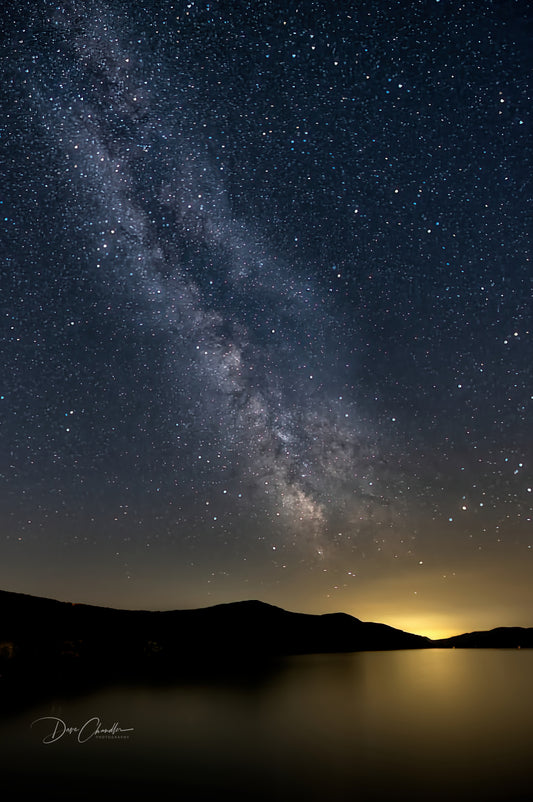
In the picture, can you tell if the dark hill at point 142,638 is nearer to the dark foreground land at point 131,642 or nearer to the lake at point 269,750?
the dark foreground land at point 131,642

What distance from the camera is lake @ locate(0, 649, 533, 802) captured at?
38.0 feet

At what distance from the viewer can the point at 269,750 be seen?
16703 mm

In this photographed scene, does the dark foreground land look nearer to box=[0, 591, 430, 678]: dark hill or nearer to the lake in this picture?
box=[0, 591, 430, 678]: dark hill

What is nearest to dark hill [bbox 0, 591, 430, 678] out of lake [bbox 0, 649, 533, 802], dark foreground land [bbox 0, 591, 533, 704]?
dark foreground land [bbox 0, 591, 533, 704]

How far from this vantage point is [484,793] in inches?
451

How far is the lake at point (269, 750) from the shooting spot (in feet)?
38.0

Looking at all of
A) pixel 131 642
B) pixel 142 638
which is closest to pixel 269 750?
pixel 131 642

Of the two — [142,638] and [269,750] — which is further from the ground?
[269,750]

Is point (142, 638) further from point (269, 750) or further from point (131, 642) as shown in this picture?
point (269, 750)

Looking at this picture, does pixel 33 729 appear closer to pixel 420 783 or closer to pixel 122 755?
pixel 122 755

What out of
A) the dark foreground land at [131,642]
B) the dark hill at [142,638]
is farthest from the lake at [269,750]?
the dark hill at [142,638]

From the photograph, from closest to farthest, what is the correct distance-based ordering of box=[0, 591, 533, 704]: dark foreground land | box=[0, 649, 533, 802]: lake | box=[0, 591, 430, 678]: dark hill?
1. box=[0, 649, 533, 802]: lake
2. box=[0, 591, 533, 704]: dark foreground land
3. box=[0, 591, 430, 678]: dark hill

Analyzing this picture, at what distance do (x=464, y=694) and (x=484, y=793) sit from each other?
1235 inches

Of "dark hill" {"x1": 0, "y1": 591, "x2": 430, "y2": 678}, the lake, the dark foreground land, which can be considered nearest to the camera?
the lake
